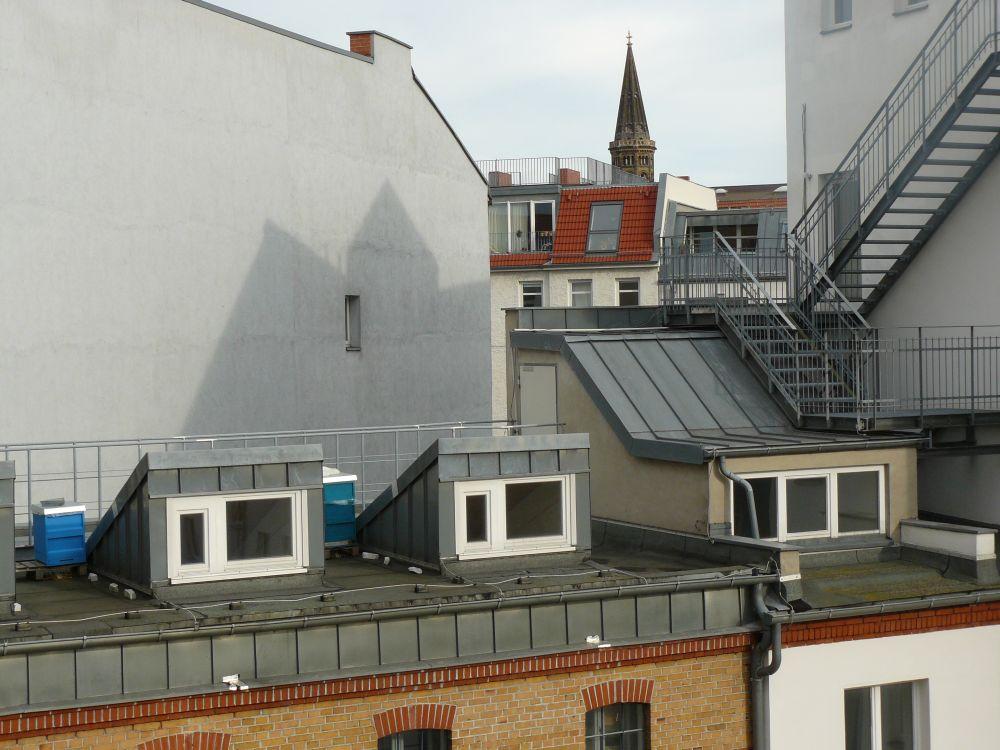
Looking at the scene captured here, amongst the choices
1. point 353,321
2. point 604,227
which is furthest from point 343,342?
point 604,227

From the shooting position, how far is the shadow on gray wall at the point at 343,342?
27.0 metres

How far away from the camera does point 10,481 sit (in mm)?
14211

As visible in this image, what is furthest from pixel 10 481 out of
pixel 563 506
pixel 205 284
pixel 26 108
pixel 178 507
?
pixel 205 284

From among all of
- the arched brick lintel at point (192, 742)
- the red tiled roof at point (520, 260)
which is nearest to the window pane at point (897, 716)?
the arched brick lintel at point (192, 742)

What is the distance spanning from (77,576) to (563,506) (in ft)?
19.4

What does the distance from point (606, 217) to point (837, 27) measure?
2852 cm

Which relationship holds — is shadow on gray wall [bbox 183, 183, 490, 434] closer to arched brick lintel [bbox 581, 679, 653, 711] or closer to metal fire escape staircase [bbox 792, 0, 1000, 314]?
metal fire escape staircase [bbox 792, 0, 1000, 314]

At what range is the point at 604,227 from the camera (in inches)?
2051

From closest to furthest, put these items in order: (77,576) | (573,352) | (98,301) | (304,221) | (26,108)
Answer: (77,576) → (573,352) → (26,108) → (98,301) → (304,221)

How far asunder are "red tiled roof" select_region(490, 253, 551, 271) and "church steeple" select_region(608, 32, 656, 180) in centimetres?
6698

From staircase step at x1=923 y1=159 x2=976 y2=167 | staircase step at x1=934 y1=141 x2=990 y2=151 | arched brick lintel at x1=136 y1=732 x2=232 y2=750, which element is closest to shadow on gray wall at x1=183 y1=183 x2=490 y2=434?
arched brick lintel at x1=136 y1=732 x2=232 y2=750

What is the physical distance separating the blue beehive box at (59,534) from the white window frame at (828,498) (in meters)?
8.16

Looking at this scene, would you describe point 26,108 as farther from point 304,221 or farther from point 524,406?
A: point 524,406

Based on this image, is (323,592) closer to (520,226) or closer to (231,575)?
(231,575)
